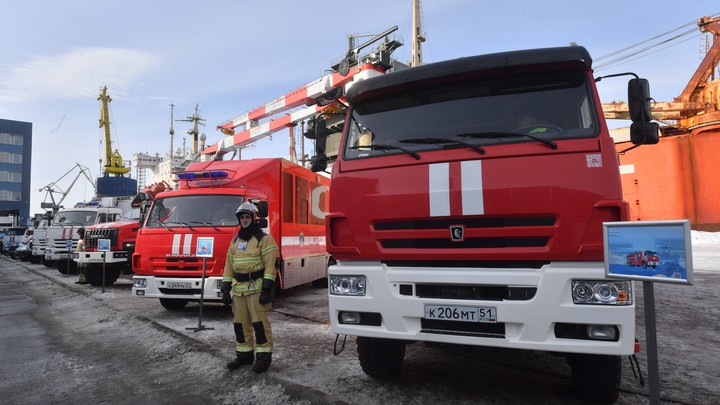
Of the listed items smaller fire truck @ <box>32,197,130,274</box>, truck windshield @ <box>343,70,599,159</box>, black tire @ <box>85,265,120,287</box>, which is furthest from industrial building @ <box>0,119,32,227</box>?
truck windshield @ <box>343,70,599,159</box>

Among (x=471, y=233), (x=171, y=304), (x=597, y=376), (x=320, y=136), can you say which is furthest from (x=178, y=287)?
(x=597, y=376)

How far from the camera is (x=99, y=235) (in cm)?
1177

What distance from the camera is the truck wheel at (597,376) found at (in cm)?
304

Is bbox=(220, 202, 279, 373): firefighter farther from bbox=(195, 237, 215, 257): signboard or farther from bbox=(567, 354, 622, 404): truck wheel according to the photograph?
bbox=(567, 354, 622, 404): truck wheel

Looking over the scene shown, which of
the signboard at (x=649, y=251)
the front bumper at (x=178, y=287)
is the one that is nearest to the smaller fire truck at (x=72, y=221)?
the front bumper at (x=178, y=287)

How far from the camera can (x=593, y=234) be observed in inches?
110

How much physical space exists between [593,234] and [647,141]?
3.22 feet

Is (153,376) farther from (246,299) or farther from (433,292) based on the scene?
(433,292)

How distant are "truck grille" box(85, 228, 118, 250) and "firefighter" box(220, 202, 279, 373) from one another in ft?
28.2

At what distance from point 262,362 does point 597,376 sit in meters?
2.97

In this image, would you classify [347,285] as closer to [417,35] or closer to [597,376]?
[597,376]

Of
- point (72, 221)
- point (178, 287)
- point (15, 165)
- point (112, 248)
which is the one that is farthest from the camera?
point (15, 165)

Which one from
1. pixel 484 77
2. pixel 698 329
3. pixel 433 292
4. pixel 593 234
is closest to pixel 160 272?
pixel 433 292

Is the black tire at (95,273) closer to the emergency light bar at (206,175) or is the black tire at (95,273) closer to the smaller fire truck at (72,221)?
the smaller fire truck at (72,221)
